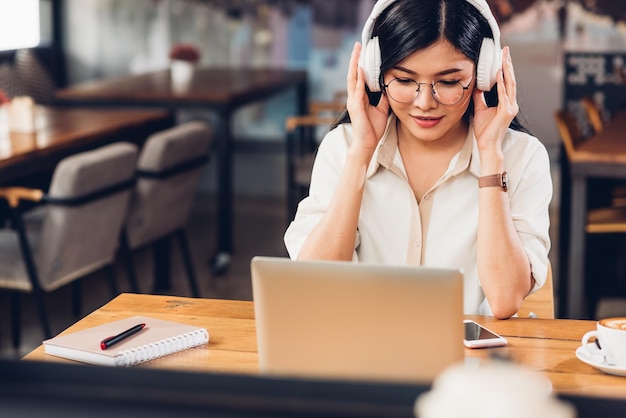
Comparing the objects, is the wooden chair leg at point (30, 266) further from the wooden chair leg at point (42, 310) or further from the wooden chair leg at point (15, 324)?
the wooden chair leg at point (15, 324)

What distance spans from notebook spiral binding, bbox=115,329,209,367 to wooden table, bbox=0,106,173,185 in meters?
2.14

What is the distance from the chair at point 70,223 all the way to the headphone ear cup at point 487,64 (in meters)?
1.88

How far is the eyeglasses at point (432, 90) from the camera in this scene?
1.90 m

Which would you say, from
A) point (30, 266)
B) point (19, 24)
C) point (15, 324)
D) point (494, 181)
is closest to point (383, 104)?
point (494, 181)

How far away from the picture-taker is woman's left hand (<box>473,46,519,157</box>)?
1.94m

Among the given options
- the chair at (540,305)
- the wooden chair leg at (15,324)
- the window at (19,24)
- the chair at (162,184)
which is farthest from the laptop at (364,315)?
the window at (19,24)

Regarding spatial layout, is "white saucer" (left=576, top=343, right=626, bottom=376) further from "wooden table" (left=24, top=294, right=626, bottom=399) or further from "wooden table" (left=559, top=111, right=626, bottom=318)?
"wooden table" (left=559, top=111, right=626, bottom=318)

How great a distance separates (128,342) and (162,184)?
2502mm

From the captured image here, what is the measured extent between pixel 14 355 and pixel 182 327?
2.35 metres

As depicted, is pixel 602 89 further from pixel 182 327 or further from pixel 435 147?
pixel 182 327

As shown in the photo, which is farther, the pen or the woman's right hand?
the woman's right hand

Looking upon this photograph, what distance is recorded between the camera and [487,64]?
1901 millimetres

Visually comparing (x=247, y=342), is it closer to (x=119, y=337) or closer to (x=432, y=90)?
(x=119, y=337)

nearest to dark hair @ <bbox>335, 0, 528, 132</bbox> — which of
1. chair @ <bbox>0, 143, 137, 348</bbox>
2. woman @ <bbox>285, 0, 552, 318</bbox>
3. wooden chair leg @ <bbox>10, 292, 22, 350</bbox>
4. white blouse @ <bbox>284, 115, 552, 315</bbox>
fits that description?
woman @ <bbox>285, 0, 552, 318</bbox>
